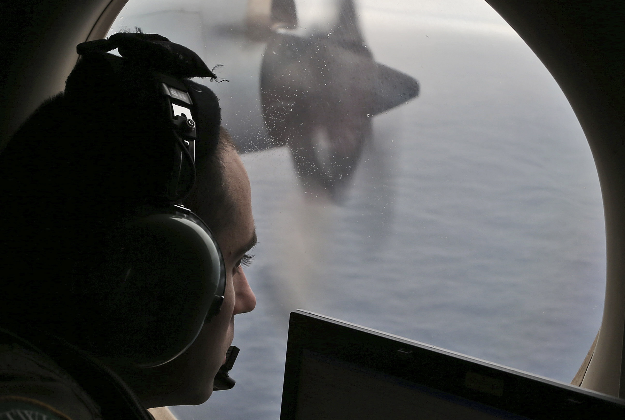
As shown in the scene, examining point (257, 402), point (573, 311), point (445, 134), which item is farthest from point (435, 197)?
point (257, 402)

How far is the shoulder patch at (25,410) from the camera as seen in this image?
1.12 ft

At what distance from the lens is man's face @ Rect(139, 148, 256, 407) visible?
750mm

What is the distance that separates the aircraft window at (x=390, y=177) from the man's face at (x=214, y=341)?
0.45 meters

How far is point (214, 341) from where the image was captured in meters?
0.78

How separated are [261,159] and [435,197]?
455 mm

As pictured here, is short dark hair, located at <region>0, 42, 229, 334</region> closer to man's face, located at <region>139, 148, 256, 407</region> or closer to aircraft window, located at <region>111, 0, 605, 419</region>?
man's face, located at <region>139, 148, 256, 407</region>

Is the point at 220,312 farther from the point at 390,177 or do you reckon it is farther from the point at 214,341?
the point at 390,177

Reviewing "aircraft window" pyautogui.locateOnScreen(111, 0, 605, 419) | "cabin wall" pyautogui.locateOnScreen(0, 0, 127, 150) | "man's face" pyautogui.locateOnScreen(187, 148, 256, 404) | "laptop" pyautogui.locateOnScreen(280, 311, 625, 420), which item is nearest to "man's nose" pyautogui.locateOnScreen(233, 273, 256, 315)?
"man's face" pyautogui.locateOnScreen(187, 148, 256, 404)

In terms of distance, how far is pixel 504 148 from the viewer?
3.95 feet

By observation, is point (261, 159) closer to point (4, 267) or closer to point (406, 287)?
point (406, 287)

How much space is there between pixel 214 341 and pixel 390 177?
650 millimetres

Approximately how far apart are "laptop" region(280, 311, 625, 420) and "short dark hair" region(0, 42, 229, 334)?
0.26m

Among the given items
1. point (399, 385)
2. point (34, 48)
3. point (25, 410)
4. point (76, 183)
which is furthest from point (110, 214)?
point (34, 48)

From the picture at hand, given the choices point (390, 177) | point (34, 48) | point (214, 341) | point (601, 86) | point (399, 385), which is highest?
point (601, 86)
